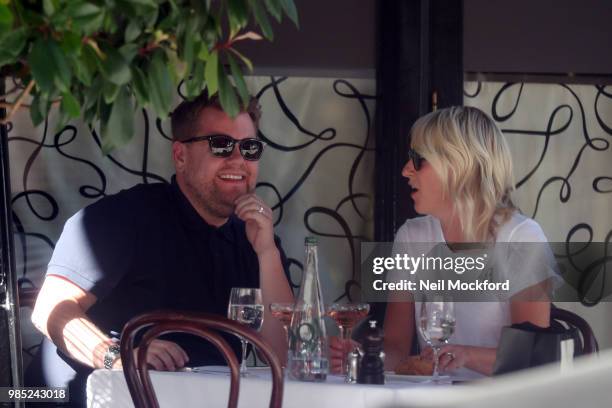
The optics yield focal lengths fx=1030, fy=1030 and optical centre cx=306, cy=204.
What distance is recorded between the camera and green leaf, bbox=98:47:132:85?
1.47 metres

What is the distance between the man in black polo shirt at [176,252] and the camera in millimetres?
3617

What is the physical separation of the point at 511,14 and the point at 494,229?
5.34ft

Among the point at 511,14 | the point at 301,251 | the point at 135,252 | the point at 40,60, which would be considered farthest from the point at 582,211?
the point at 40,60

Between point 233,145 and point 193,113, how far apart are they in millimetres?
228

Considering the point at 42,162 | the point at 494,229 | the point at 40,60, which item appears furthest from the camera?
the point at 42,162

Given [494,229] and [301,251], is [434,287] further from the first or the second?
[301,251]

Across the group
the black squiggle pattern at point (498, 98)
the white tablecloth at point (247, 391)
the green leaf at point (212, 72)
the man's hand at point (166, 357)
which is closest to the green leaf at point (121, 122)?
the green leaf at point (212, 72)

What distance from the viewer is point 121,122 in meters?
1.51

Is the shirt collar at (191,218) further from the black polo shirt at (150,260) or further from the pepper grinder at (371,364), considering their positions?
the pepper grinder at (371,364)

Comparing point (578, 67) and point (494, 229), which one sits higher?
point (578, 67)

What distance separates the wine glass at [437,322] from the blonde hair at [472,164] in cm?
86

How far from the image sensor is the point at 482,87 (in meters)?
4.88

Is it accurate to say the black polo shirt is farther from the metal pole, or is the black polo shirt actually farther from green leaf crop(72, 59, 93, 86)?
green leaf crop(72, 59, 93, 86)

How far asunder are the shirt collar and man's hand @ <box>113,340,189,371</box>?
1.03 m
